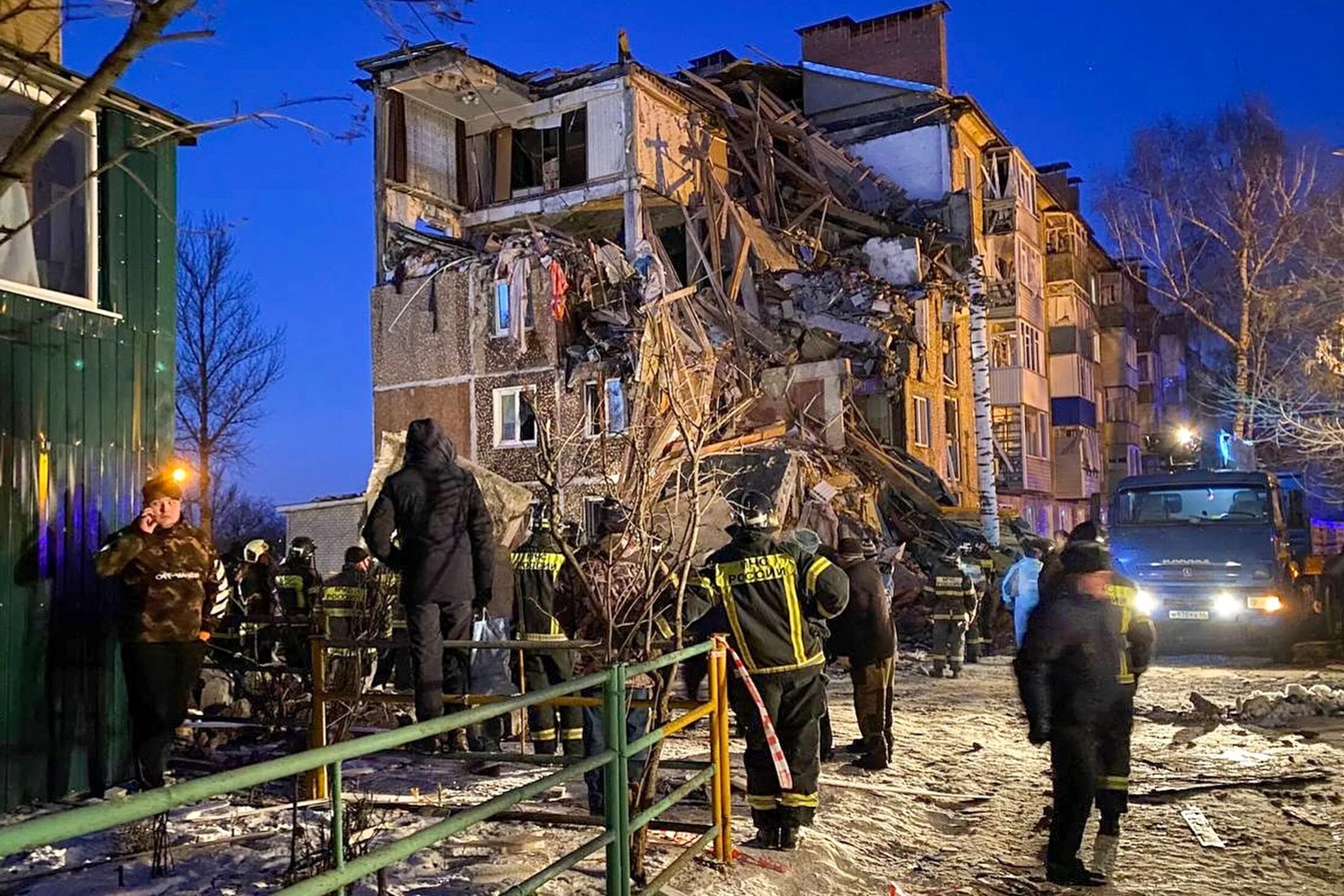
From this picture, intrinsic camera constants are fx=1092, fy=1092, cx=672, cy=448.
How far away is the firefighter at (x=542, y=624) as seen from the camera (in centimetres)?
759

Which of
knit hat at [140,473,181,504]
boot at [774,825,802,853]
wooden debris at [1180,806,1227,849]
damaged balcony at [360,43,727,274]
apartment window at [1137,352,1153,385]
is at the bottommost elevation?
wooden debris at [1180,806,1227,849]

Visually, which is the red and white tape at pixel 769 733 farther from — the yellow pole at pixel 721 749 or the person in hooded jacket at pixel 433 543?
the person in hooded jacket at pixel 433 543

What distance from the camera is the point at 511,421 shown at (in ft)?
84.7

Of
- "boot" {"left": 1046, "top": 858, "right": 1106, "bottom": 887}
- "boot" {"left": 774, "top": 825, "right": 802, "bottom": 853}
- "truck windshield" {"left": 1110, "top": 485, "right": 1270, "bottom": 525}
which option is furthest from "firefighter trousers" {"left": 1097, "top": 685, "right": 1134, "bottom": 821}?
"truck windshield" {"left": 1110, "top": 485, "right": 1270, "bottom": 525}

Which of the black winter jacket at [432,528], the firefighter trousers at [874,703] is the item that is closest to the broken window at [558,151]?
the firefighter trousers at [874,703]

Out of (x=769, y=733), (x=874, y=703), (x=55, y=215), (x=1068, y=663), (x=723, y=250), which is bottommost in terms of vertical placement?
(x=874, y=703)

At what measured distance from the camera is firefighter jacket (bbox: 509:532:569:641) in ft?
26.7

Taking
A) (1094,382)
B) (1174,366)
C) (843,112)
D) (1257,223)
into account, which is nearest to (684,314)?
(843,112)

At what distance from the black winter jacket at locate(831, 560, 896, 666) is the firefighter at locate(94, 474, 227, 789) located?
4.78m

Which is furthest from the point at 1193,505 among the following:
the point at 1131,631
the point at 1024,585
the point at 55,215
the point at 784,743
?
the point at 55,215

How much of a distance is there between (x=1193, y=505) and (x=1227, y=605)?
6.06 feet

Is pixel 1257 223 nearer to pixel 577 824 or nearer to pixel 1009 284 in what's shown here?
pixel 1009 284

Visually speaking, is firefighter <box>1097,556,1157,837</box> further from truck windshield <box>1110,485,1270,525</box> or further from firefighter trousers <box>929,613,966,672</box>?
truck windshield <box>1110,485,1270,525</box>

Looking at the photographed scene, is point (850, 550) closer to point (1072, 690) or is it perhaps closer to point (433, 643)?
point (1072, 690)
